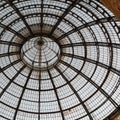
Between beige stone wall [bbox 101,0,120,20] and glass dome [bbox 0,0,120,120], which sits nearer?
beige stone wall [bbox 101,0,120,20]

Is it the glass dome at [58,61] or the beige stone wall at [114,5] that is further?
the glass dome at [58,61]

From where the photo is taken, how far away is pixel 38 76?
33031mm

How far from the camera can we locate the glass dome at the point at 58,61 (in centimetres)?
2838

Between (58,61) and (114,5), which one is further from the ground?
(114,5)

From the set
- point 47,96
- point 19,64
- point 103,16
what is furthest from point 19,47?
point 103,16

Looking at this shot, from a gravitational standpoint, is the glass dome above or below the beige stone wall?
below

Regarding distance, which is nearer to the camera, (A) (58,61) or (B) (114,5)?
(B) (114,5)

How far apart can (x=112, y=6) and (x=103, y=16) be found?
10.3m

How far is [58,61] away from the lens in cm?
3206

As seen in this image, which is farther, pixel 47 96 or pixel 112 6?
pixel 47 96

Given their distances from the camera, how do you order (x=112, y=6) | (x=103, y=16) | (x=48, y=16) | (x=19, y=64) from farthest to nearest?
(x=19, y=64), (x=48, y=16), (x=103, y=16), (x=112, y=6)

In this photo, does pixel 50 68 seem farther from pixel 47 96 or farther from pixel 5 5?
pixel 5 5

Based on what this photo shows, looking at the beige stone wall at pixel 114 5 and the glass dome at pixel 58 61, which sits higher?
the beige stone wall at pixel 114 5

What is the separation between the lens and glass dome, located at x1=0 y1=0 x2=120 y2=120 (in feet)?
93.1
